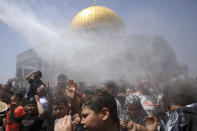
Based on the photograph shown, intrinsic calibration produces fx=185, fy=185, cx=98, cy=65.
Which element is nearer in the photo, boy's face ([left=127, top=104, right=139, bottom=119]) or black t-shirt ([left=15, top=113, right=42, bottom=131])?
boy's face ([left=127, top=104, right=139, bottom=119])

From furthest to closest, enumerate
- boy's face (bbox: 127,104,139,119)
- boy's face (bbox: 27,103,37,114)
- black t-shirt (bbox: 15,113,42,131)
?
boy's face (bbox: 27,103,37,114), black t-shirt (bbox: 15,113,42,131), boy's face (bbox: 127,104,139,119)

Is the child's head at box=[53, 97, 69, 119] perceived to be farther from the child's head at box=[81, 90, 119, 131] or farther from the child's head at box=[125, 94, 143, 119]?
the child's head at box=[81, 90, 119, 131]

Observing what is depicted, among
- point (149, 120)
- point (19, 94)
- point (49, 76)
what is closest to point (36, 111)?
point (19, 94)

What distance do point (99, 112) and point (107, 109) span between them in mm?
81

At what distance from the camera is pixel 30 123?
3.99m

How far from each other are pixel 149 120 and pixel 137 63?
13.1 feet

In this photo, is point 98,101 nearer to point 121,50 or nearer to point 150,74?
point 150,74

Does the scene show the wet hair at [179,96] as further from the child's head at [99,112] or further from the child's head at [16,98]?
the child's head at [16,98]

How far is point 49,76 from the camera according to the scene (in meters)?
12.4

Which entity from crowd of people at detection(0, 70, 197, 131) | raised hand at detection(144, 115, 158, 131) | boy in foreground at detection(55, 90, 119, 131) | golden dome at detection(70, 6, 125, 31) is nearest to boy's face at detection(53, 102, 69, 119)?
crowd of people at detection(0, 70, 197, 131)

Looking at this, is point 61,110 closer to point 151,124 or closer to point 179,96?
point 151,124

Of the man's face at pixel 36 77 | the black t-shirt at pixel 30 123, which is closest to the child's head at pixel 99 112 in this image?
the black t-shirt at pixel 30 123

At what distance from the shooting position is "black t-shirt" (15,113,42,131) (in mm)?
3967

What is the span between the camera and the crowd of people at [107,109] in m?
1.71
